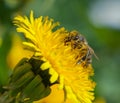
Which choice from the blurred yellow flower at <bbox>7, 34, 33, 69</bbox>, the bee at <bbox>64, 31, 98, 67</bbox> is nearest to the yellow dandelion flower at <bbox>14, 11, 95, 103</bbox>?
the bee at <bbox>64, 31, 98, 67</bbox>

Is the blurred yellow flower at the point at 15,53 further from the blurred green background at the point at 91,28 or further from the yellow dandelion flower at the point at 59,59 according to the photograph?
the yellow dandelion flower at the point at 59,59

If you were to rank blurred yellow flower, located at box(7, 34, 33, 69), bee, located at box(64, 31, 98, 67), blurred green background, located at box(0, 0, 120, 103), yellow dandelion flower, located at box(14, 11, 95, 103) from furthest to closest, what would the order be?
blurred green background, located at box(0, 0, 120, 103) → blurred yellow flower, located at box(7, 34, 33, 69) → bee, located at box(64, 31, 98, 67) → yellow dandelion flower, located at box(14, 11, 95, 103)

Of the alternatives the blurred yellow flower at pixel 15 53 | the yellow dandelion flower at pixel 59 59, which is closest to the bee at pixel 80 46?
the yellow dandelion flower at pixel 59 59

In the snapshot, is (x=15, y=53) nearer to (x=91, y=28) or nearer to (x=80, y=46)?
(x=80, y=46)

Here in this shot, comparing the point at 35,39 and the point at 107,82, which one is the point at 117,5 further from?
the point at 35,39

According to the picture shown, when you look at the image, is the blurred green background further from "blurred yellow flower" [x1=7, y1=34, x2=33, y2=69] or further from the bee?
the bee

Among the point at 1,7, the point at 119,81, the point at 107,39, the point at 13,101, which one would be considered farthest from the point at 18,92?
the point at 119,81
